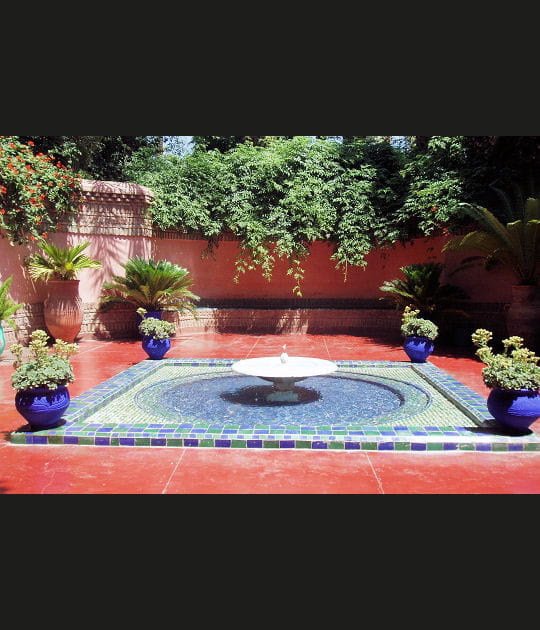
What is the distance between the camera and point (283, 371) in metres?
6.37

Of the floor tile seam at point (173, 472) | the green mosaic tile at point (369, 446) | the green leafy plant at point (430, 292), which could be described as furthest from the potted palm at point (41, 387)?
the green leafy plant at point (430, 292)

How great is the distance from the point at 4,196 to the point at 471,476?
8.69 m

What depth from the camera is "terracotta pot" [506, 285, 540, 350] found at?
9031mm

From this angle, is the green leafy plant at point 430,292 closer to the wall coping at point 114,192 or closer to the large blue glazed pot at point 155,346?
the large blue glazed pot at point 155,346

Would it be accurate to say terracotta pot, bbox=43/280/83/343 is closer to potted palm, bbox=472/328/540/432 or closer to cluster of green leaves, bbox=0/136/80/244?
cluster of green leaves, bbox=0/136/80/244

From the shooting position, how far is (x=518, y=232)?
9047mm

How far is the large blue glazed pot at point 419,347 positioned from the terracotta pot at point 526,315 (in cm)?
184

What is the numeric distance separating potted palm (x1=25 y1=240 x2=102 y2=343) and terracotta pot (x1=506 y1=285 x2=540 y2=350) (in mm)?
7934

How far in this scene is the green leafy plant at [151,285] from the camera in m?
10.7

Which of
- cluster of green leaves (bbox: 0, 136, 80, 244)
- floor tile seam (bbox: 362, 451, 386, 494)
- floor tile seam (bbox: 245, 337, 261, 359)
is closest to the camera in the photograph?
floor tile seam (bbox: 362, 451, 386, 494)

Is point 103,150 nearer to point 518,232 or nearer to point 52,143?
point 52,143

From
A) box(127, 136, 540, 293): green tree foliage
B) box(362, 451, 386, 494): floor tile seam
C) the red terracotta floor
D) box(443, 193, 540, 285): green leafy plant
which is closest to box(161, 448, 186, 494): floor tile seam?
the red terracotta floor

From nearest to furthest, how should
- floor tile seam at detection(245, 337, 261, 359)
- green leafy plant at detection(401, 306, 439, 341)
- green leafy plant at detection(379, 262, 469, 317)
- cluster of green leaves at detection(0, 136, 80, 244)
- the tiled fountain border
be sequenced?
1. the tiled fountain border
2. green leafy plant at detection(401, 306, 439, 341)
3. cluster of green leaves at detection(0, 136, 80, 244)
4. floor tile seam at detection(245, 337, 261, 359)
5. green leafy plant at detection(379, 262, 469, 317)

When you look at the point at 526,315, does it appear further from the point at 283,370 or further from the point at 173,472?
the point at 173,472
